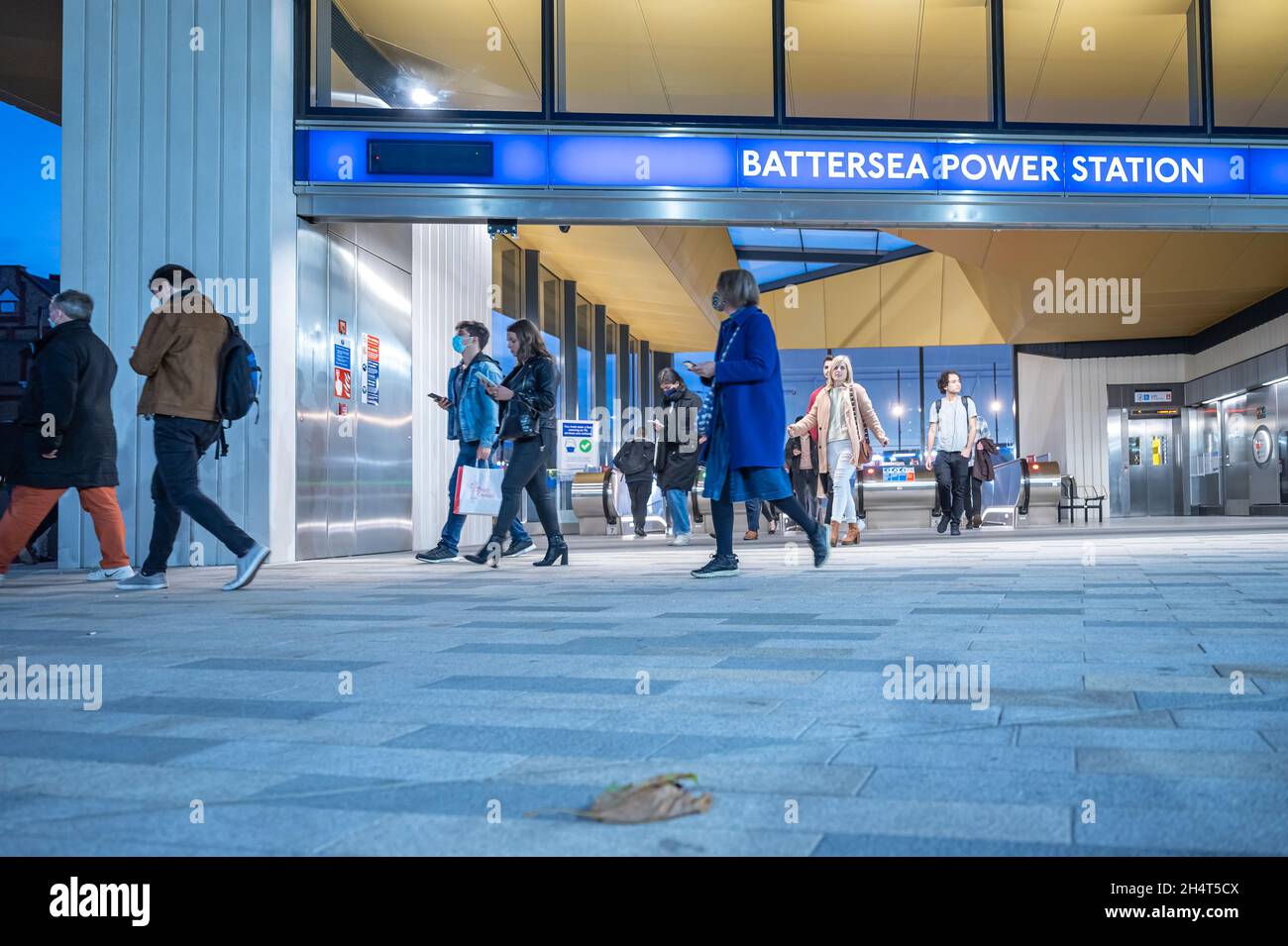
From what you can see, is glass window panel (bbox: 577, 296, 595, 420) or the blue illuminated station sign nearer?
the blue illuminated station sign

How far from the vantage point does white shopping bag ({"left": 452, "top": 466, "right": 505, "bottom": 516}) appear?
26.1 ft

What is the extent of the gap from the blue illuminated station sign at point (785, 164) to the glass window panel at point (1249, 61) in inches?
64.4

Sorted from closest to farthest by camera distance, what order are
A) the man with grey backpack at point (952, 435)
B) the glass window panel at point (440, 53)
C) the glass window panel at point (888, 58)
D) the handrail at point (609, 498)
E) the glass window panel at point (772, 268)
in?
the glass window panel at point (440, 53) < the man with grey backpack at point (952, 435) < the glass window panel at point (888, 58) < the handrail at point (609, 498) < the glass window panel at point (772, 268)

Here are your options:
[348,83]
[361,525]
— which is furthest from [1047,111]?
[361,525]

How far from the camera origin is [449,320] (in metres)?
13.6

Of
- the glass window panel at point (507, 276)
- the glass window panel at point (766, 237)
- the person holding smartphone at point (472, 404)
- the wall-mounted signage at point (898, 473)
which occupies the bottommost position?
the wall-mounted signage at point (898, 473)

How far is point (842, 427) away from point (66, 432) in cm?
645

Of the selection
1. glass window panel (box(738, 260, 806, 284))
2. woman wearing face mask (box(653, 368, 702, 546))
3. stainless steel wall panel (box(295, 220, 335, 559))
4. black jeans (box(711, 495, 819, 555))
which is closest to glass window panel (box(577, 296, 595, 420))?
glass window panel (box(738, 260, 806, 284))

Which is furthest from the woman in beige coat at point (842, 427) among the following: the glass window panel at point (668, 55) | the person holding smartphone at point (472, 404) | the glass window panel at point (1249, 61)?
the glass window panel at point (1249, 61)

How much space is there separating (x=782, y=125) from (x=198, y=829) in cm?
972

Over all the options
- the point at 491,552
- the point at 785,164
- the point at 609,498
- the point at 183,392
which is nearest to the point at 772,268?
the point at 609,498

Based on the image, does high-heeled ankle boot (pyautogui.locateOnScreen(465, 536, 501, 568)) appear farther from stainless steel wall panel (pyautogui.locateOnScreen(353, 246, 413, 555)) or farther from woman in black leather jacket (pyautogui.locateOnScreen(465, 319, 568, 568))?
stainless steel wall panel (pyautogui.locateOnScreen(353, 246, 413, 555))

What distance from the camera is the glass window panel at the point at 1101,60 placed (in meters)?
12.2

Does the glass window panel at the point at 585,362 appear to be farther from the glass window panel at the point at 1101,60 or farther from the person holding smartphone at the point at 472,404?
the person holding smartphone at the point at 472,404
